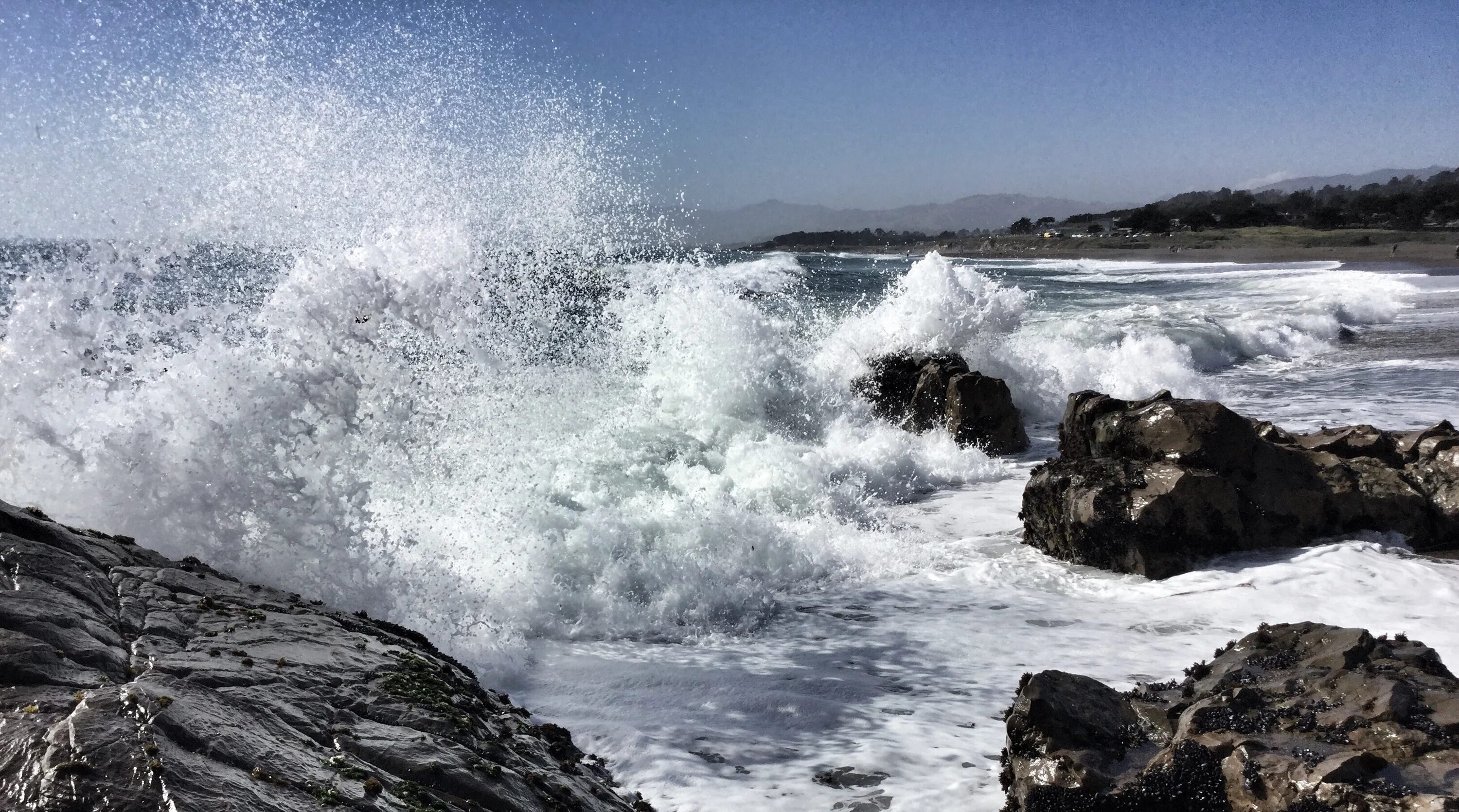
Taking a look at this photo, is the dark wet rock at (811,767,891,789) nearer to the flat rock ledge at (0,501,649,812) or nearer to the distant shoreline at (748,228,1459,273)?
the flat rock ledge at (0,501,649,812)

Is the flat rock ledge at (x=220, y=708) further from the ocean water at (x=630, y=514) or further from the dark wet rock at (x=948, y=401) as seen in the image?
the dark wet rock at (x=948, y=401)

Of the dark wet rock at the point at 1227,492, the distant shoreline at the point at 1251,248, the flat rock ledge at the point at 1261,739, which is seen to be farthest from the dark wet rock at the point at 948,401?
the distant shoreline at the point at 1251,248

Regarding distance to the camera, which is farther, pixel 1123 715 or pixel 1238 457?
pixel 1238 457

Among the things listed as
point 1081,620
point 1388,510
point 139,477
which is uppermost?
point 139,477

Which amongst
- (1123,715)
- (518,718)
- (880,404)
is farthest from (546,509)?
(880,404)

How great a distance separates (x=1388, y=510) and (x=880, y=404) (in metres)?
6.43

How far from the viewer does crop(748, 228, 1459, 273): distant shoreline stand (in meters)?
49.8

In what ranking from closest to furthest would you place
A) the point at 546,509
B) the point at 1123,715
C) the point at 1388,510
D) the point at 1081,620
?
the point at 1123,715 → the point at 1081,620 → the point at 1388,510 → the point at 546,509

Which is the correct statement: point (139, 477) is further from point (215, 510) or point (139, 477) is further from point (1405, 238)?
point (1405, 238)

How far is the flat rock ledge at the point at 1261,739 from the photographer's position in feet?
9.05

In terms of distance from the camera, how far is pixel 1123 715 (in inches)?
132

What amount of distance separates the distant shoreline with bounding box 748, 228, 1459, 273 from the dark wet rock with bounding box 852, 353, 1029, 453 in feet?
125

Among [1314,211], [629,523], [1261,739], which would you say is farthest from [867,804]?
[1314,211]

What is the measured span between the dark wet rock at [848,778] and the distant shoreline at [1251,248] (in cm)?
4547
